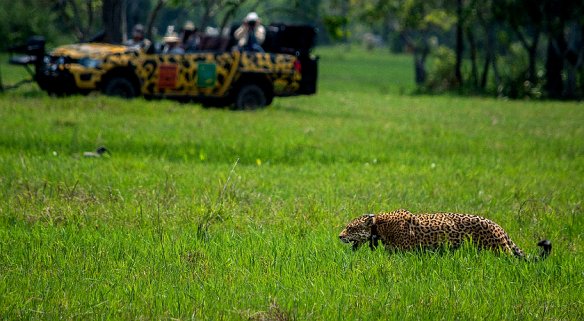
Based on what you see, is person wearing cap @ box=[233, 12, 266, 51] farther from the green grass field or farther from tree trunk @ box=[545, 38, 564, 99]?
tree trunk @ box=[545, 38, 564, 99]

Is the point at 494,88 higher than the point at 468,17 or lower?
lower

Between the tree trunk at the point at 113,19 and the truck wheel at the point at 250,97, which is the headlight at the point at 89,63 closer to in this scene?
the truck wheel at the point at 250,97

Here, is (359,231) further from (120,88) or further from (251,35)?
(251,35)

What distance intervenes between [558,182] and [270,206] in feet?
14.5

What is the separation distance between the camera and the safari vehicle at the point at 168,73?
2108cm

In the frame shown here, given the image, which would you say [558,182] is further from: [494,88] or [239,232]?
[494,88]

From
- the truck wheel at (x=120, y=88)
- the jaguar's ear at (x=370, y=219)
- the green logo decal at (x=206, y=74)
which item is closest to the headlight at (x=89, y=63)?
the truck wheel at (x=120, y=88)

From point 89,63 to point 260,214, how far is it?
13165 mm

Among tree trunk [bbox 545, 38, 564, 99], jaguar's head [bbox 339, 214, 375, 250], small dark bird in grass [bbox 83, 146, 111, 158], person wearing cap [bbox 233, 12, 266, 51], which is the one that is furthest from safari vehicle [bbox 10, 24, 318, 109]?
tree trunk [bbox 545, 38, 564, 99]

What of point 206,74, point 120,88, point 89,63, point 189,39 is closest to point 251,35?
point 206,74

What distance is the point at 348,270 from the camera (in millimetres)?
6805

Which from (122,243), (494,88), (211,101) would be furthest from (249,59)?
(494,88)

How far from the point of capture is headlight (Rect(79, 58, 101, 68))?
69.5 ft

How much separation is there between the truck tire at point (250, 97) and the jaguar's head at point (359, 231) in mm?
14413
